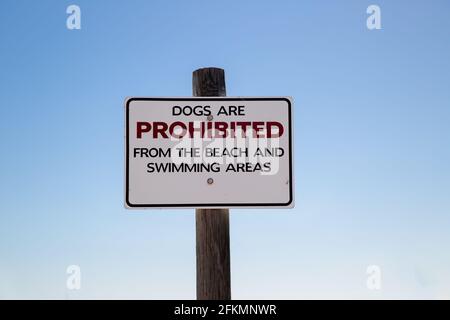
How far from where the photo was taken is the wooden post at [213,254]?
3.61m

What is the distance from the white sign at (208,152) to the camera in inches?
143

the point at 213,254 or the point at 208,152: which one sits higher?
the point at 208,152

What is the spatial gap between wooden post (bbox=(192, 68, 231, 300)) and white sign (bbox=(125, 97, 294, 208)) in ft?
0.35

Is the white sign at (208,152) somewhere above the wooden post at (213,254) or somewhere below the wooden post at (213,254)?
above

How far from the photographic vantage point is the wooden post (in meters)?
3.61

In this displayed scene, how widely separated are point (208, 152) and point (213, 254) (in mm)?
704

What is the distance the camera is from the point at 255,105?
3.75 metres

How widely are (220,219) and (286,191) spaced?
490mm

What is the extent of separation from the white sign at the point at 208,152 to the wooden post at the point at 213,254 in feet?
0.35

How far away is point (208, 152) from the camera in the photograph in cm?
372

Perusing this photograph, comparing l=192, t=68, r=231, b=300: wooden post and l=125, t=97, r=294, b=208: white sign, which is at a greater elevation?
l=125, t=97, r=294, b=208: white sign
